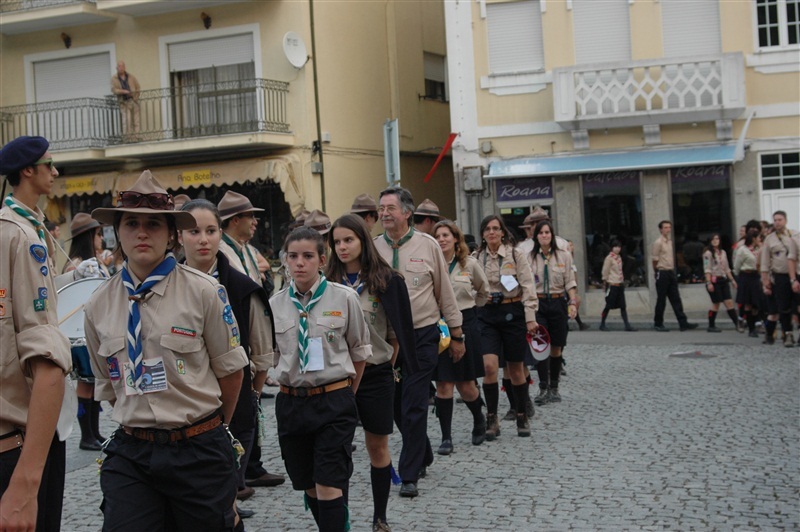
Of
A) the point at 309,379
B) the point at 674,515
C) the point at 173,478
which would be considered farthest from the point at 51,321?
the point at 674,515

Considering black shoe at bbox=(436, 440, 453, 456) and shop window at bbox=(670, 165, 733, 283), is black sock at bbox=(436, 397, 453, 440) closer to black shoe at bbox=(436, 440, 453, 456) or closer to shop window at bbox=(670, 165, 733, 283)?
black shoe at bbox=(436, 440, 453, 456)

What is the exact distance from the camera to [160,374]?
3.95 m

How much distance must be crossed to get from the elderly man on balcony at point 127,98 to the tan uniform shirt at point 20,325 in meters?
22.4

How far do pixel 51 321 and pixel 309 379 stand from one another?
2.15m

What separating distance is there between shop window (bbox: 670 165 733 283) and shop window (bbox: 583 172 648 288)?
33.5 inches

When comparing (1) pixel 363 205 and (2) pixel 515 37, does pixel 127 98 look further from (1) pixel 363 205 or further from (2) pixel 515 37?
(1) pixel 363 205

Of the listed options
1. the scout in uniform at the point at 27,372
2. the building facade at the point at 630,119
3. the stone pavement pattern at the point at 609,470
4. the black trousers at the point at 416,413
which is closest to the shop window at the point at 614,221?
the building facade at the point at 630,119

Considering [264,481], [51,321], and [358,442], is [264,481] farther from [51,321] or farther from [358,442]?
[51,321]

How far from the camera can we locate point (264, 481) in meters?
8.05

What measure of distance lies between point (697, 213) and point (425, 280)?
16745mm

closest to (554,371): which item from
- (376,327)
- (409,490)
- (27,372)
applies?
(409,490)

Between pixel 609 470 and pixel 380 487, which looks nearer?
pixel 380 487

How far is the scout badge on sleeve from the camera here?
10695 mm

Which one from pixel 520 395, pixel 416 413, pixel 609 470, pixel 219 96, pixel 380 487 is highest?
pixel 219 96
